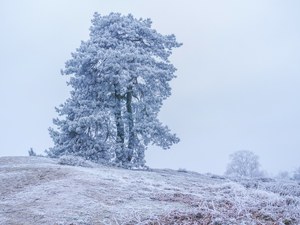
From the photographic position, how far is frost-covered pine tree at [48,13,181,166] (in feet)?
68.3

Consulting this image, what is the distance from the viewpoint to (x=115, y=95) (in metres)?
22.3

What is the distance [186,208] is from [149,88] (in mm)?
15151

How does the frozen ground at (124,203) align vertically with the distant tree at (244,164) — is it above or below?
below

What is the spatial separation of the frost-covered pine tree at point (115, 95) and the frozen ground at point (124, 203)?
32.6 feet

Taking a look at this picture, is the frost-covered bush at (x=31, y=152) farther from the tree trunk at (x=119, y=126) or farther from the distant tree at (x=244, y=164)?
the distant tree at (x=244, y=164)

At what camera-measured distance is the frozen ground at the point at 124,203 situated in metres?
6.98

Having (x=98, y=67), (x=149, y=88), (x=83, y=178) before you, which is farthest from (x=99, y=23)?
(x=83, y=178)

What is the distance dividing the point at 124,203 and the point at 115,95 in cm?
1467

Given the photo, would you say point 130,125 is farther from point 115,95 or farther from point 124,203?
point 124,203

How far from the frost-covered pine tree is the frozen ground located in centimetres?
995

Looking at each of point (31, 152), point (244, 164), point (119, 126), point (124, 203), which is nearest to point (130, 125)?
point (119, 126)

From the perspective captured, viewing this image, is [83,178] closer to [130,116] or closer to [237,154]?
[130,116]

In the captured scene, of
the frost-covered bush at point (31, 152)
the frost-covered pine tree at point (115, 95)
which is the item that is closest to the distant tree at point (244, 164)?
the frost-covered pine tree at point (115, 95)

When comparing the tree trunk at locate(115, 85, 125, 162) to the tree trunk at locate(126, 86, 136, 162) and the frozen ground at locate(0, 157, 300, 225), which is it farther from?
the frozen ground at locate(0, 157, 300, 225)
